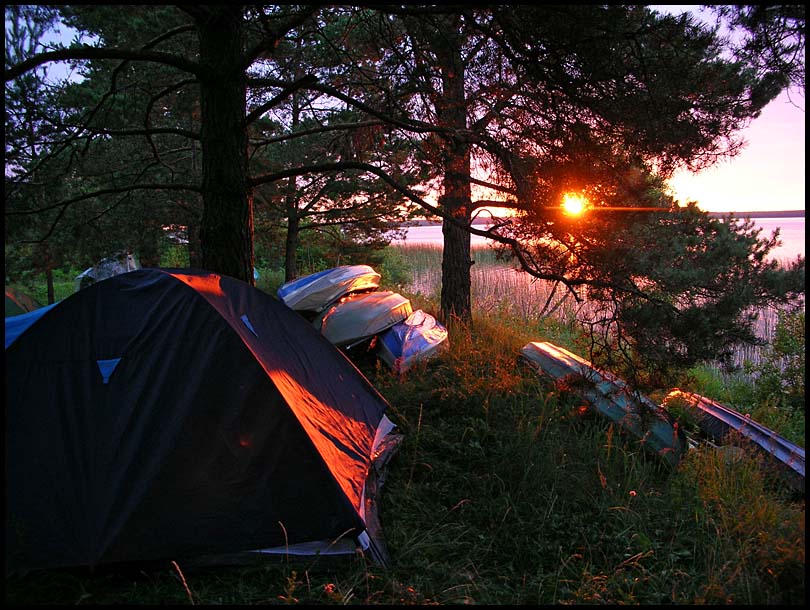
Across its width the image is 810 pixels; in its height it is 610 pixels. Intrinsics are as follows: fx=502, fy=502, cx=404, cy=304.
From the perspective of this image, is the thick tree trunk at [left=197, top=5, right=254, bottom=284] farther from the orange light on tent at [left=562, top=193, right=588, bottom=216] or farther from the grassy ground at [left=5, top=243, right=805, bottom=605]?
the orange light on tent at [left=562, top=193, right=588, bottom=216]

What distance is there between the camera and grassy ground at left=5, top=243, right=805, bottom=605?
268cm

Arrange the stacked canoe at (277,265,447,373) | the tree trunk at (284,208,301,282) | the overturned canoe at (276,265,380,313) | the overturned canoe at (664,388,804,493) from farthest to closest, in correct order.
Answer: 1. the tree trunk at (284,208,301,282)
2. the overturned canoe at (276,265,380,313)
3. the stacked canoe at (277,265,447,373)
4. the overturned canoe at (664,388,804,493)

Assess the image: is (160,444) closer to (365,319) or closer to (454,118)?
(365,319)

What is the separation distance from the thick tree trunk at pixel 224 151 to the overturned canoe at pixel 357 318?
6.89 feet

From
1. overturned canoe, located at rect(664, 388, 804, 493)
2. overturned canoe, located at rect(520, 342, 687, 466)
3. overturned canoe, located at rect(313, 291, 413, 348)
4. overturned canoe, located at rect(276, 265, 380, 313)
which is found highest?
overturned canoe, located at rect(276, 265, 380, 313)

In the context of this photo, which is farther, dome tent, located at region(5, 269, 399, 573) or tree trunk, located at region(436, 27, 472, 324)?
tree trunk, located at region(436, 27, 472, 324)

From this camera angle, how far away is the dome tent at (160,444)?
9.07 ft

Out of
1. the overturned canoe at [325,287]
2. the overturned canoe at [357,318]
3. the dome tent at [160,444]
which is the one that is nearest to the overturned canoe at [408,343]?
the overturned canoe at [357,318]

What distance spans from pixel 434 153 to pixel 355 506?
3.51m

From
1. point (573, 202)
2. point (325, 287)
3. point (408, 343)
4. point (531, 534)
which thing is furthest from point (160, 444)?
point (325, 287)

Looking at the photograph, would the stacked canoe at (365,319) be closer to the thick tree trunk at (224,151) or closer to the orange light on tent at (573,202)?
the thick tree trunk at (224,151)

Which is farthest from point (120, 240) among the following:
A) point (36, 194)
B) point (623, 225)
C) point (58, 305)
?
point (623, 225)

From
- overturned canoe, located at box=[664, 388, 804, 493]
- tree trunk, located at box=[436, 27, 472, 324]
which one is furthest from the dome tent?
overturned canoe, located at box=[664, 388, 804, 493]

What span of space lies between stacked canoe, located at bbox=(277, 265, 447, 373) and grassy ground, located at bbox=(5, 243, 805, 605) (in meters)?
1.56
